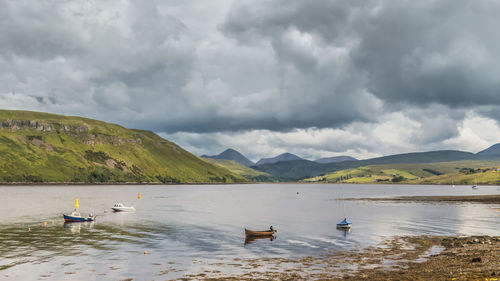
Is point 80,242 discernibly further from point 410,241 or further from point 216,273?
point 410,241

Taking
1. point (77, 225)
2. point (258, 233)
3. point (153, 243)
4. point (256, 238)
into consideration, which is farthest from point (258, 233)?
point (77, 225)

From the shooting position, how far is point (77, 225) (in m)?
104

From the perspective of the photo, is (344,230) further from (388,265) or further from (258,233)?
(388,265)

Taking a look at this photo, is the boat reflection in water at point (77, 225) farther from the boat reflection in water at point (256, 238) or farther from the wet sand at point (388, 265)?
the wet sand at point (388, 265)

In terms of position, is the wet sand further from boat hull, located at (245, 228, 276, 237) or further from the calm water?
boat hull, located at (245, 228, 276, 237)

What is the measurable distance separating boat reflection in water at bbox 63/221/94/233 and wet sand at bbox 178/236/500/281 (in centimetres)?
5416

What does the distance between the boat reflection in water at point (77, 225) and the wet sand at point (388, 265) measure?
5416 centimetres

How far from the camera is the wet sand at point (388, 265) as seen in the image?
45.2 m

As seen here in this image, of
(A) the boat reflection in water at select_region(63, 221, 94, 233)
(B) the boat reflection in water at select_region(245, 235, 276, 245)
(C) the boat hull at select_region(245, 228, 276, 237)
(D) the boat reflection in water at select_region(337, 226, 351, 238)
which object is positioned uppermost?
(A) the boat reflection in water at select_region(63, 221, 94, 233)

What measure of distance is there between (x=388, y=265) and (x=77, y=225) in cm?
8273

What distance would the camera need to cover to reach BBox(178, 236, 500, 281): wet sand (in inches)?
1779

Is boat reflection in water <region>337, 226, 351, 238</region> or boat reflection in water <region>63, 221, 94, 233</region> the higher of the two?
boat reflection in water <region>63, 221, 94, 233</region>

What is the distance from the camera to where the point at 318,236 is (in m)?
86.7

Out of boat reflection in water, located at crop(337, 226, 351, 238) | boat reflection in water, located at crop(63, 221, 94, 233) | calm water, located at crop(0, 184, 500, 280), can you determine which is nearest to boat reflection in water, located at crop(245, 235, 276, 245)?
calm water, located at crop(0, 184, 500, 280)
